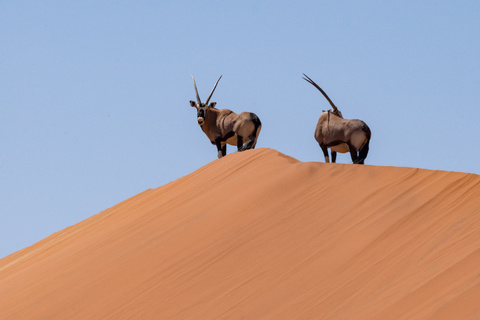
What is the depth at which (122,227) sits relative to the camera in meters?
14.2

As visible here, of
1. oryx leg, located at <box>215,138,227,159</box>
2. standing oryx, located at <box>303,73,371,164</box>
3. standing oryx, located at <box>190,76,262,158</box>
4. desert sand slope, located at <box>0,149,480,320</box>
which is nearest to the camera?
desert sand slope, located at <box>0,149,480,320</box>

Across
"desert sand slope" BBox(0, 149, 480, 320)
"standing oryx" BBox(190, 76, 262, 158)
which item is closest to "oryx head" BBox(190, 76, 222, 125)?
"standing oryx" BBox(190, 76, 262, 158)

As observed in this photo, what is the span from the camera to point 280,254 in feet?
36.3

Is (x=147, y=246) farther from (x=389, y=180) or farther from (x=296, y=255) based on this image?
(x=389, y=180)

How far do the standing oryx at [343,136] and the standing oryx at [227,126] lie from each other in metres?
1.52

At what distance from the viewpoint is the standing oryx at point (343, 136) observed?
48.5 feet

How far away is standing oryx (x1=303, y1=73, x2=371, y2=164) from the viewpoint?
48.5 ft

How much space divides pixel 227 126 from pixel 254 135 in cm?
52

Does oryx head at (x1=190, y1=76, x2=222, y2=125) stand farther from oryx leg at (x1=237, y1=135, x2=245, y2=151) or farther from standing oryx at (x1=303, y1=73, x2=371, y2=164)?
standing oryx at (x1=303, y1=73, x2=371, y2=164)

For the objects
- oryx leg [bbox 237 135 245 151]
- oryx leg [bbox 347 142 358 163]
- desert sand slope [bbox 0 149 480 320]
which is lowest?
desert sand slope [bbox 0 149 480 320]

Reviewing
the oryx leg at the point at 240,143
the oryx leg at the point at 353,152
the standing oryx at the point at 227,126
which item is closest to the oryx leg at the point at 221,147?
the standing oryx at the point at 227,126

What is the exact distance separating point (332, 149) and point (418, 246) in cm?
505

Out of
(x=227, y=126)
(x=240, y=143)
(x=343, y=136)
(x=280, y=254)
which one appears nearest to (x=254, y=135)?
(x=240, y=143)

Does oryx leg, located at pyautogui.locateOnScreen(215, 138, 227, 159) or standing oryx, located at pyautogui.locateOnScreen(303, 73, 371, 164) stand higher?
oryx leg, located at pyautogui.locateOnScreen(215, 138, 227, 159)
